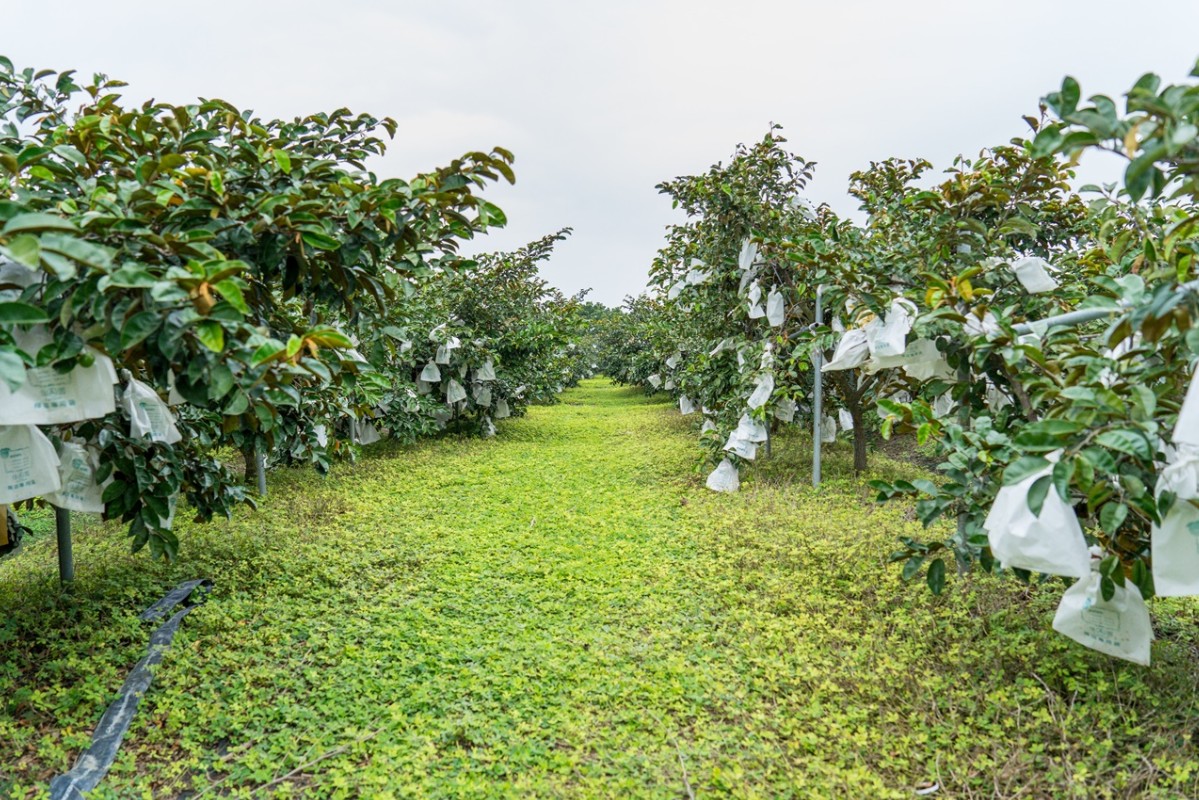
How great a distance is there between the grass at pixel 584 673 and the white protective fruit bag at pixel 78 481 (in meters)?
0.48

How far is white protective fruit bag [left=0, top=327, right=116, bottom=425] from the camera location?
1.51 m

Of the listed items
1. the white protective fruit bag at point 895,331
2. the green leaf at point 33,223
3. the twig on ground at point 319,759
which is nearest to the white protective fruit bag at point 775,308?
the white protective fruit bag at point 895,331

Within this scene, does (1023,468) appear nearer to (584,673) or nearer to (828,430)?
(584,673)

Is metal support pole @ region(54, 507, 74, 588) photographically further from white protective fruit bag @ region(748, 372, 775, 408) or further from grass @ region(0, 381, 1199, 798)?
white protective fruit bag @ region(748, 372, 775, 408)

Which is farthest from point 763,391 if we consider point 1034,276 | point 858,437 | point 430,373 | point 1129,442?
point 430,373

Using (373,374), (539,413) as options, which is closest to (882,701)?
(373,374)

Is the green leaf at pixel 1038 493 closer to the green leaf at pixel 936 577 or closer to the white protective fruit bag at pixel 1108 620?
the white protective fruit bag at pixel 1108 620

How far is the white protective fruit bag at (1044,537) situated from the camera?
1.62 m

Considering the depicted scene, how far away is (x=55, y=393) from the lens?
1.60m

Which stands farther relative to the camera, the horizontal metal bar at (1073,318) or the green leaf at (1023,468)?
the horizontal metal bar at (1073,318)

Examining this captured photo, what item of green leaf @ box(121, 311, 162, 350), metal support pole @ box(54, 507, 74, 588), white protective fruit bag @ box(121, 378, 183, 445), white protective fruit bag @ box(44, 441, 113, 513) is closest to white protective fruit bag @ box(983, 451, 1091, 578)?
green leaf @ box(121, 311, 162, 350)

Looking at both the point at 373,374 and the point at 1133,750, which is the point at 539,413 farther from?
the point at 1133,750

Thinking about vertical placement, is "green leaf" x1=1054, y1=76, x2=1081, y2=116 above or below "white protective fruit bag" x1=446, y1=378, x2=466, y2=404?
above

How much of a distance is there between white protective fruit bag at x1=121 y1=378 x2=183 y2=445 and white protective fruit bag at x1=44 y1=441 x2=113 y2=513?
0.96ft
